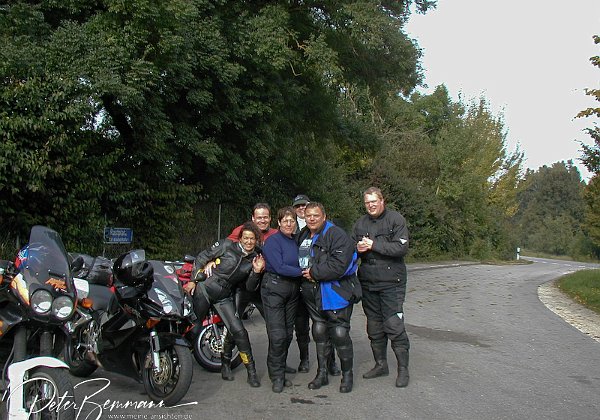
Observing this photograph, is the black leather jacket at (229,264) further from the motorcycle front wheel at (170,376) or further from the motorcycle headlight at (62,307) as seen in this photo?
the motorcycle headlight at (62,307)

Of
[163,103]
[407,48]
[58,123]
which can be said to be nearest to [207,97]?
[163,103]

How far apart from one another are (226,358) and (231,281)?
83cm

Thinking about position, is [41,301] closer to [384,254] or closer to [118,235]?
[384,254]

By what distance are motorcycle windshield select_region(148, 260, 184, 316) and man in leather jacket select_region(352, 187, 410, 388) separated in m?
1.95

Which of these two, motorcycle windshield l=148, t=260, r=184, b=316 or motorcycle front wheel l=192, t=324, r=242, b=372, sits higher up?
motorcycle windshield l=148, t=260, r=184, b=316

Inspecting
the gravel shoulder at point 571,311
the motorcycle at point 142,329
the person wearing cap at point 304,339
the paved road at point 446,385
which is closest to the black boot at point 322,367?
the paved road at point 446,385

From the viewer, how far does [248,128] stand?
15.9 meters

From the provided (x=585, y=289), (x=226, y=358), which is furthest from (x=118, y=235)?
(x=585, y=289)

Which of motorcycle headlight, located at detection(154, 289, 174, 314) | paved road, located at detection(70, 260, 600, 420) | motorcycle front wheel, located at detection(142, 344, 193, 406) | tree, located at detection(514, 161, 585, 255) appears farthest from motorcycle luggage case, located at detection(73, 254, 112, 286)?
tree, located at detection(514, 161, 585, 255)

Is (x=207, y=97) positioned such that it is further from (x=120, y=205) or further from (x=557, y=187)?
(x=557, y=187)

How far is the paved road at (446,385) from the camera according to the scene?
5.38 meters

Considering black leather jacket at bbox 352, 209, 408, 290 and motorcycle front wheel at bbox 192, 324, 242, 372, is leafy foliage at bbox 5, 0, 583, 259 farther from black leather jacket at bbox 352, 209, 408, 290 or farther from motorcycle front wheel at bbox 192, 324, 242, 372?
black leather jacket at bbox 352, 209, 408, 290

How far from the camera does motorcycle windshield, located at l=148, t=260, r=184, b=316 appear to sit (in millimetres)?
5316

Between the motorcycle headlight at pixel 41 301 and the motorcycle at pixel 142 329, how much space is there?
854mm
